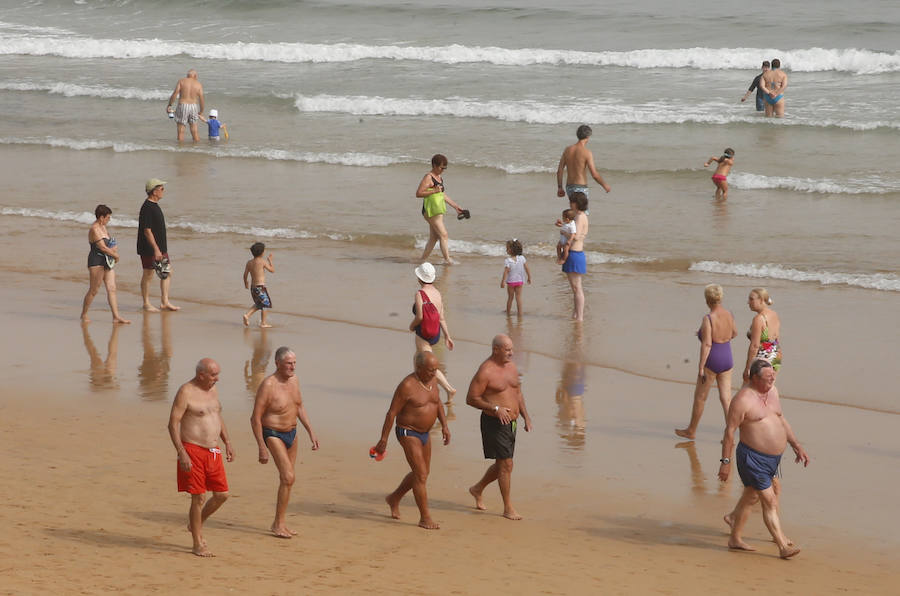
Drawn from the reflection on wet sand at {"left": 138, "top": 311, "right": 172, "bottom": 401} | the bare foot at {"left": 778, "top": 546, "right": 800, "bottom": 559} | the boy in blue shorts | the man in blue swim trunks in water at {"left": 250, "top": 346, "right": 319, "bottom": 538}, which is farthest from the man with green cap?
the boy in blue shorts

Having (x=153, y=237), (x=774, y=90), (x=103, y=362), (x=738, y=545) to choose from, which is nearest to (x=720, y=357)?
(x=738, y=545)

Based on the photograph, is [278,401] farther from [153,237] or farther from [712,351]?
[153,237]

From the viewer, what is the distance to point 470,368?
12.2 m

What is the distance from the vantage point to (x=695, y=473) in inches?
375

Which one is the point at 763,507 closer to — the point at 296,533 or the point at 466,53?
the point at 296,533

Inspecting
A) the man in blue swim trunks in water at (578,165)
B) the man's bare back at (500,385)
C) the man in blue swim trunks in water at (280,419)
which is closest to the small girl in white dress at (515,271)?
the man in blue swim trunks in water at (578,165)

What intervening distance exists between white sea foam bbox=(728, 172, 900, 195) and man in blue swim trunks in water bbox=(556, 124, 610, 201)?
602 centimetres

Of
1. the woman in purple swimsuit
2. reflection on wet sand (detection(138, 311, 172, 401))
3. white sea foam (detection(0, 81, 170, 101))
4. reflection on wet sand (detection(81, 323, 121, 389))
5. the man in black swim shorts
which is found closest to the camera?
the man in black swim shorts

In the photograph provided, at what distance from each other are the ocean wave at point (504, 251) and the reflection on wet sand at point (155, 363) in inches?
206

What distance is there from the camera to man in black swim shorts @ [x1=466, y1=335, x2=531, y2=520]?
8.42 metres

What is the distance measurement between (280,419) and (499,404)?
5.15 feet

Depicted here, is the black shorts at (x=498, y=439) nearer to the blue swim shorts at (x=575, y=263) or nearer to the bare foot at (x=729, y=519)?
the bare foot at (x=729, y=519)

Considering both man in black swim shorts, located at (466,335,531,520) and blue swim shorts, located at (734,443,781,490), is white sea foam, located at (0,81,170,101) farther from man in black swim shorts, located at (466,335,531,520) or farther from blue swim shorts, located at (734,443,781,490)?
blue swim shorts, located at (734,443,781,490)

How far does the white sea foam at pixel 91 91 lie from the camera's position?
3222cm
